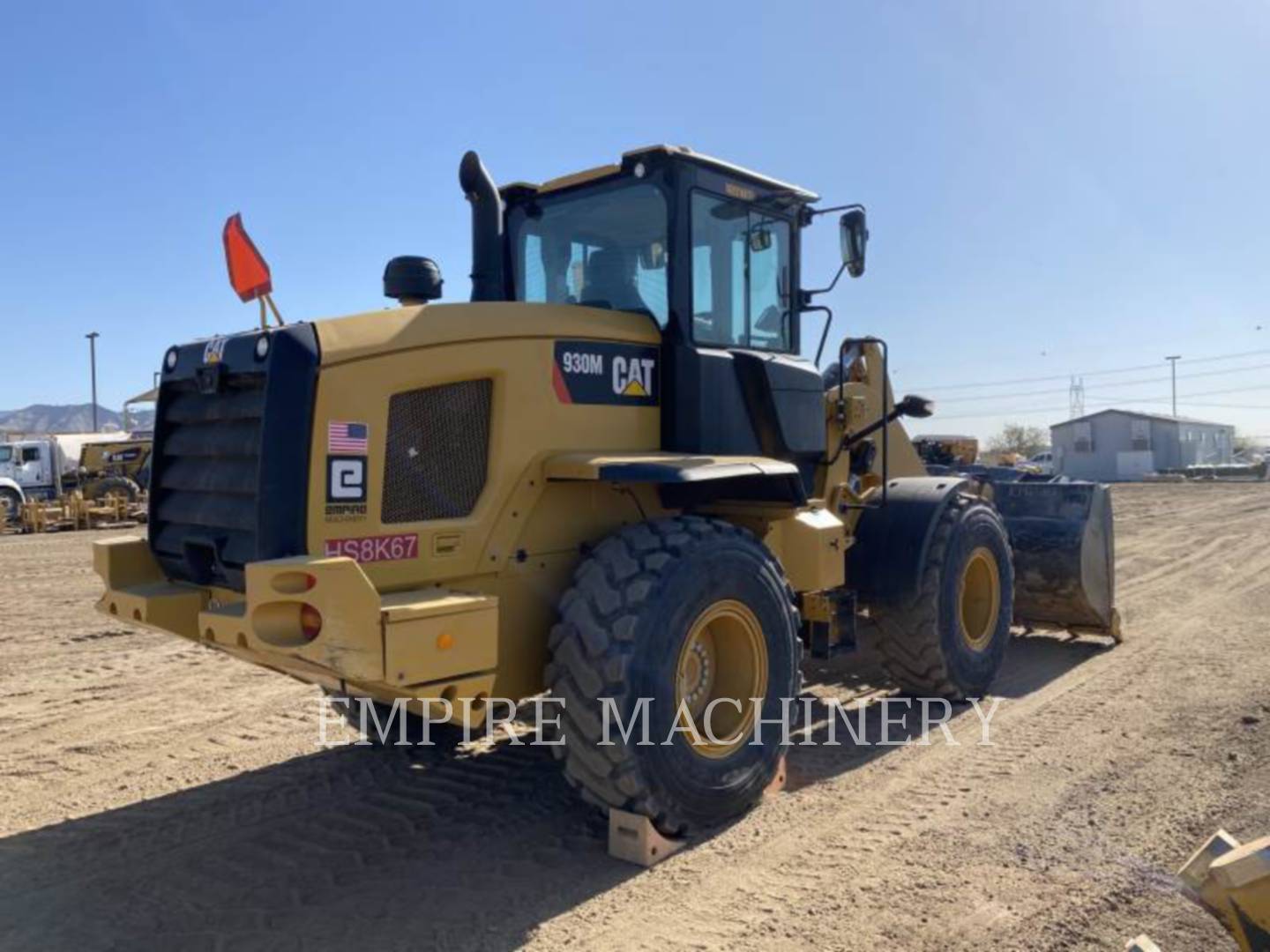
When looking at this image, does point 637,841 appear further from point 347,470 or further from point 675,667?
point 347,470

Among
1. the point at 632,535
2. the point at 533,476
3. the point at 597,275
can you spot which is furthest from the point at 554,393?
the point at 597,275

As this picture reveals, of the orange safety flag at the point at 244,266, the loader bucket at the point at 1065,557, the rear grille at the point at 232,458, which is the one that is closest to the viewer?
the rear grille at the point at 232,458

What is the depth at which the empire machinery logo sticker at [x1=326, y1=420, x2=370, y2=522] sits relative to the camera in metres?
3.83

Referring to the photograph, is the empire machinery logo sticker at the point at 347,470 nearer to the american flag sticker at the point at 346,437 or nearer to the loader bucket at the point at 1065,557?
the american flag sticker at the point at 346,437

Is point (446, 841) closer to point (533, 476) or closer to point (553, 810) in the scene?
point (553, 810)

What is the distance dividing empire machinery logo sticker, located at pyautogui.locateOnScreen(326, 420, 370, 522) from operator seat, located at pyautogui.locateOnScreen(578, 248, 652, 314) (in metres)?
1.79

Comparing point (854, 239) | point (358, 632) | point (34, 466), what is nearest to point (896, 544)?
point (854, 239)

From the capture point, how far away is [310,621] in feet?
11.8

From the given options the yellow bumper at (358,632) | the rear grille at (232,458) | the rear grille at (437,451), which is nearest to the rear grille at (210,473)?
the rear grille at (232,458)

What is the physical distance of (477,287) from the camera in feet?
18.5

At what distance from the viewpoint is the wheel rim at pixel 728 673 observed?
4.62 meters

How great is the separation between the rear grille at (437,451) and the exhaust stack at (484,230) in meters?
1.35

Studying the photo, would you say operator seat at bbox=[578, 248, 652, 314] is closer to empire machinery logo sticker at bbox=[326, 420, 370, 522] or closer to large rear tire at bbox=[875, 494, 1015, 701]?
empire machinery logo sticker at bbox=[326, 420, 370, 522]

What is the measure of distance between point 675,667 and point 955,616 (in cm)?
289
